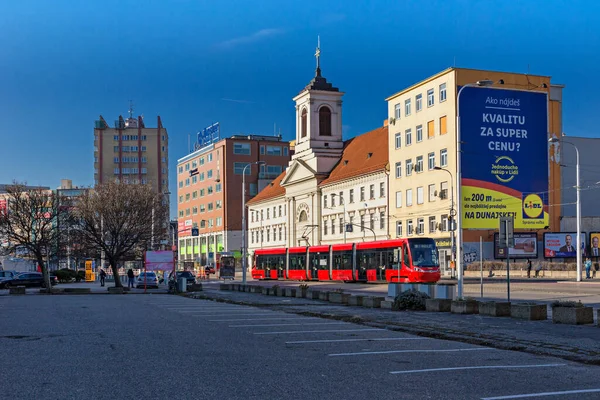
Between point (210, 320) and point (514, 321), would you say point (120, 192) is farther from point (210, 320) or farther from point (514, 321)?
point (514, 321)

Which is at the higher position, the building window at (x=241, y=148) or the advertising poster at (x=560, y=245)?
the building window at (x=241, y=148)

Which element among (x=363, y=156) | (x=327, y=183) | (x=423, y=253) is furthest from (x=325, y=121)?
(x=423, y=253)

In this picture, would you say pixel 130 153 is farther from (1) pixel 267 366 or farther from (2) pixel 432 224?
(1) pixel 267 366

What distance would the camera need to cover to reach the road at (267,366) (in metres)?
8.99

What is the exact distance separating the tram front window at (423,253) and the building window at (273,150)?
84968mm

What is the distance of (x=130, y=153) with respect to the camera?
156625 mm

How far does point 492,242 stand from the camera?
67312 millimetres

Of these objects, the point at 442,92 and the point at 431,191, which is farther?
the point at 431,191

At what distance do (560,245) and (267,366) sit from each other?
57963 millimetres

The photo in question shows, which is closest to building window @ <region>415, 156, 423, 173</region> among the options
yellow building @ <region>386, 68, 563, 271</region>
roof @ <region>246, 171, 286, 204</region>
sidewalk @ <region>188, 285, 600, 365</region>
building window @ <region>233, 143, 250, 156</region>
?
yellow building @ <region>386, 68, 563, 271</region>

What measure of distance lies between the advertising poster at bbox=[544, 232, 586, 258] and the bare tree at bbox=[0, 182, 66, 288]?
39821 millimetres

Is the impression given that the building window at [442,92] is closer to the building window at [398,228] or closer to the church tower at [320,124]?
the building window at [398,228]

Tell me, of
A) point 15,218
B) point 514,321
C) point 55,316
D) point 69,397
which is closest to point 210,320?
point 55,316

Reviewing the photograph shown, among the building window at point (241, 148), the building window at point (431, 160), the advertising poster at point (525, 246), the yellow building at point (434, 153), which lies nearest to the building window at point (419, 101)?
the yellow building at point (434, 153)
